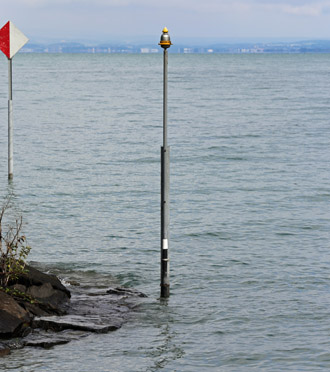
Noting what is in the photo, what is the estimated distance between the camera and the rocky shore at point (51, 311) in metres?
14.0

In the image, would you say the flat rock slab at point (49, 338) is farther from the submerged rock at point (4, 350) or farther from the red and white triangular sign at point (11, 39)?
the red and white triangular sign at point (11, 39)

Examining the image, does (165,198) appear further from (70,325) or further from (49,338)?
(49,338)

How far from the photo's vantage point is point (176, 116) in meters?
63.0

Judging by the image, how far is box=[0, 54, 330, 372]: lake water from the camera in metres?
14.4

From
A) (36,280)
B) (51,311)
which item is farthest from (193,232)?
(51,311)

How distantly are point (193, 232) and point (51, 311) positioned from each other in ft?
30.3

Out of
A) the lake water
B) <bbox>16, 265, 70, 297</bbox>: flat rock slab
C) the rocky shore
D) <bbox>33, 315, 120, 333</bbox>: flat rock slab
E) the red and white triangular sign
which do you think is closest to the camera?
the rocky shore

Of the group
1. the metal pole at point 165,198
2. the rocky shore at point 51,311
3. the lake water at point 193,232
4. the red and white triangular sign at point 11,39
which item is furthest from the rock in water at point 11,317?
the red and white triangular sign at point 11,39

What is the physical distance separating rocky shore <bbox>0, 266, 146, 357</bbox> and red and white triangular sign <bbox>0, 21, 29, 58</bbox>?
13915 millimetres

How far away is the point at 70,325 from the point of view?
48.4 ft

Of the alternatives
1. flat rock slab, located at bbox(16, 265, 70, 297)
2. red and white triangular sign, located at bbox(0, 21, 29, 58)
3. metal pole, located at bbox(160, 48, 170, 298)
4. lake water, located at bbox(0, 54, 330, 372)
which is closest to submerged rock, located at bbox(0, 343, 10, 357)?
lake water, located at bbox(0, 54, 330, 372)

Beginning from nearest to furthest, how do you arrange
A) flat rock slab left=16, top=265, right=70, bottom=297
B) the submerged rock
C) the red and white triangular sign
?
the submerged rock, flat rock slab left=16, top=265, right=70, bottom=297, the red and white triangular sign

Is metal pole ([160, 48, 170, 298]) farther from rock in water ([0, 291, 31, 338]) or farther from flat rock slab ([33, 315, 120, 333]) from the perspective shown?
rock in water ([0, 291, 31, 338])

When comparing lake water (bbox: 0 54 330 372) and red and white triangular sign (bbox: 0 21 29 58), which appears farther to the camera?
red and white triangular sign (bbox: 0 21 29 58)
